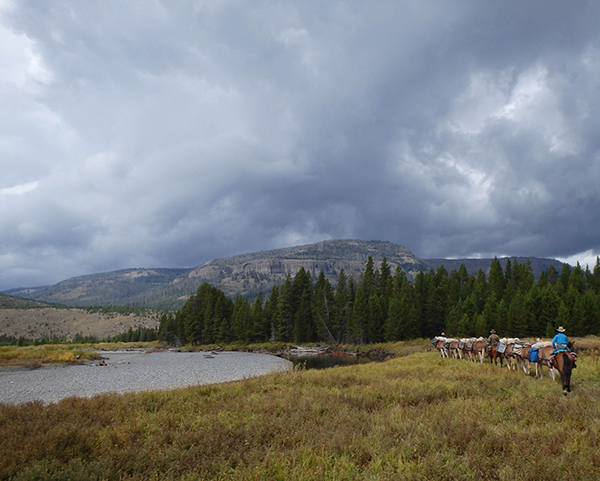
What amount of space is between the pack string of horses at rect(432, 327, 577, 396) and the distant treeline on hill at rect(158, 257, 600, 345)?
28.5 m

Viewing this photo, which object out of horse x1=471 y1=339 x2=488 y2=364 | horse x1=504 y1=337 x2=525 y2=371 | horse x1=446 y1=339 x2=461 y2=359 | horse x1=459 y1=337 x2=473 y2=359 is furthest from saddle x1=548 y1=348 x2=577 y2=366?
horse x1=446 y1=339 x2=461 y2=359

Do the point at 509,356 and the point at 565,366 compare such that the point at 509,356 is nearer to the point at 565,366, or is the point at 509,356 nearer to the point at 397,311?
the point at 565,366

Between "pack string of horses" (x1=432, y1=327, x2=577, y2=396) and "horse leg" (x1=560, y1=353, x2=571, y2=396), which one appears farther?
"pack string of horses" (x1=432, y1=327, x2=577, y2=396)

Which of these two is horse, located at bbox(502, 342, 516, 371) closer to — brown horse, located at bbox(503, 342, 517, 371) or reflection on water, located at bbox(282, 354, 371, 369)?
brown horse, located at bbox(503, 342, 517, 371)

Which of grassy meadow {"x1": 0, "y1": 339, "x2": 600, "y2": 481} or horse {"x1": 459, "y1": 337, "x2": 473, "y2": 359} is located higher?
grassy meadow {"x1": 0, "y1": 339, "x2": 600, "y2": 481}

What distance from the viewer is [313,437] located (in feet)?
27.3

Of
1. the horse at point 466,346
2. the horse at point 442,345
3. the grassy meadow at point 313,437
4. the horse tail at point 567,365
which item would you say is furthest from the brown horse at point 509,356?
the horse at point 442,345

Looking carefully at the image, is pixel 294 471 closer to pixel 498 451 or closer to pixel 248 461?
pixel 248 461

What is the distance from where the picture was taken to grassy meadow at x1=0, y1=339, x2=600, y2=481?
253 inches

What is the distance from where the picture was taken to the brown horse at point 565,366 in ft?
42.3

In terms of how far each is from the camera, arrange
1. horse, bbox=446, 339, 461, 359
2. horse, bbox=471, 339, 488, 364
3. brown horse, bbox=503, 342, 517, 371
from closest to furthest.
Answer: brown horse, bbox=503, 342, 517, 371
horse, bbox=471, 339, 488, 364
horse, bbox=446, 339, 461, 359

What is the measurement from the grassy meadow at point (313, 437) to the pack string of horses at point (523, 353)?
42.2 inches

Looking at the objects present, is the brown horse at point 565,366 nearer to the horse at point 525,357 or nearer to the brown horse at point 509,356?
the horse at point 525,357

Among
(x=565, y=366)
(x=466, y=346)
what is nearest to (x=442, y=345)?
(x=466, y=346)
